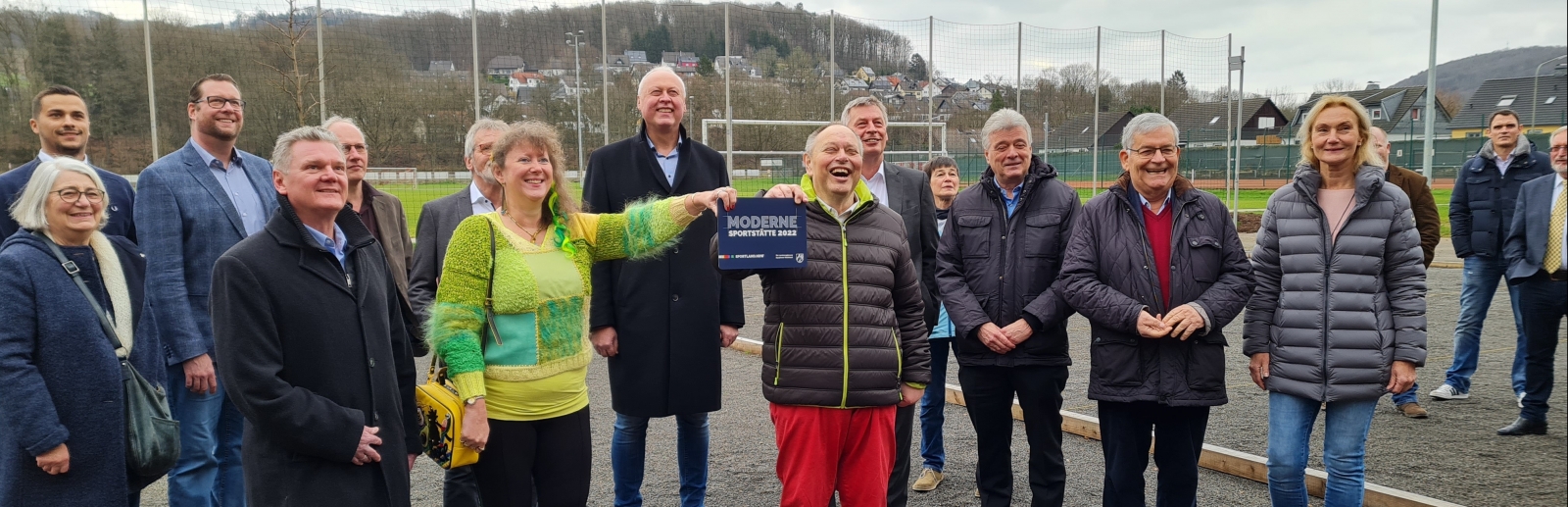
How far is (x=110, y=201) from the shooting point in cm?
418

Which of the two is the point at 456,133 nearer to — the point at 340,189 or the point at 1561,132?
the point at 340,189

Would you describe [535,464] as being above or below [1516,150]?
below

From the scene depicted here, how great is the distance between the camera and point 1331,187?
146 inches

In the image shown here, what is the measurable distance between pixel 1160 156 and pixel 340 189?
9.93 feet

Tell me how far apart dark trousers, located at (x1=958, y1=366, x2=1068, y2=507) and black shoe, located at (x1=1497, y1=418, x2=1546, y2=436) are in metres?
3.30

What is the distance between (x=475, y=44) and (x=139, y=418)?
9729 mm

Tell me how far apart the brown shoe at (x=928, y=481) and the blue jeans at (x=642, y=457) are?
123cm

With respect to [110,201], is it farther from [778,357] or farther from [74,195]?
[778,357]

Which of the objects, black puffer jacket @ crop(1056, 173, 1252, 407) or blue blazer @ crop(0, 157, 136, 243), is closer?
black puffer jacket @ crop(1056, 173, 1252, 407)

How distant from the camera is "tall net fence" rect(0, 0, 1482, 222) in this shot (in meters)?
10.7

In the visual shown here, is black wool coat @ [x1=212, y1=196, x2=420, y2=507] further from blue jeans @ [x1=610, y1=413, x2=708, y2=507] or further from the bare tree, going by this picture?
the bare tree

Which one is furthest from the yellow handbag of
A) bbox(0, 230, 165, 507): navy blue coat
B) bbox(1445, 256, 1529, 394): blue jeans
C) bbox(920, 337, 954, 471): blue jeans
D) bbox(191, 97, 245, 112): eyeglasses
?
bbox(1445, 256, 1529, 394): blue jeans

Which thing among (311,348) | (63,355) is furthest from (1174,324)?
(63,355)

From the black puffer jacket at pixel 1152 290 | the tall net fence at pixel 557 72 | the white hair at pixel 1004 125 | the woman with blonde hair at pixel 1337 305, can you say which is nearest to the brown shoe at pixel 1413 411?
the woman with blonde hair at pixel 1337 305
